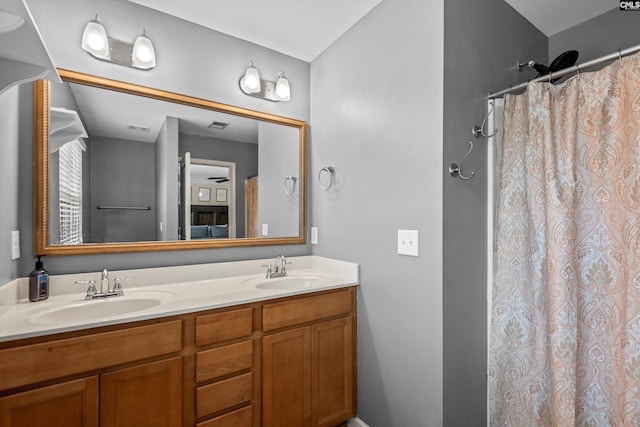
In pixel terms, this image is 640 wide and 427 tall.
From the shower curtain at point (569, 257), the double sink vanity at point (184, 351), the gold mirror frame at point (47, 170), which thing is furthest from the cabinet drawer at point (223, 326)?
the shower curtain at point (569, 257)

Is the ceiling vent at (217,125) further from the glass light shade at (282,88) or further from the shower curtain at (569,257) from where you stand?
the shower curtain at (569,257)

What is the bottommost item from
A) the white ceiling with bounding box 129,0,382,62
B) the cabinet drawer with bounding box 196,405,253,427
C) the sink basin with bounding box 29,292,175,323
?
the cabinet drawer with bounding box 196,405,253,427

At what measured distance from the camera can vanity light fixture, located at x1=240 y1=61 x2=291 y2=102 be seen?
6.96 feet

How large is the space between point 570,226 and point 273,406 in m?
1.64

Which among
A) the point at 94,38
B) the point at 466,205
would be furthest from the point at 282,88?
the point at 466,205

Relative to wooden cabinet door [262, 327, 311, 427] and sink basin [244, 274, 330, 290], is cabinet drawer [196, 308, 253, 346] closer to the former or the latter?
wooden cabinet door [262, 327, 311, 427]

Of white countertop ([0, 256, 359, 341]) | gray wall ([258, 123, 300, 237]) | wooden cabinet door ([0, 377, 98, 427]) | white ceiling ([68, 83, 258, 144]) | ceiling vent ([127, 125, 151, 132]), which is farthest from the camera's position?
gray wall ([258, 123, 300, 237])

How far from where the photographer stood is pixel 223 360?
57.6 inches

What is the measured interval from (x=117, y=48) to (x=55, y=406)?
1.71 m

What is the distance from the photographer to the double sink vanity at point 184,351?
1131mm

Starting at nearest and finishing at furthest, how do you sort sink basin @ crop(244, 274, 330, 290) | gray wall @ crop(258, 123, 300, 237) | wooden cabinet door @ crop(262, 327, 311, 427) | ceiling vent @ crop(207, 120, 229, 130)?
wooden cabinet door @ crop(262, 327, 311, 427) < sink basin @ crop(244, 274, 330, 290) < ceiling vent @ crop(207, 120, 229, 130) < gray wall @ crop(258, 123, 300, 237)

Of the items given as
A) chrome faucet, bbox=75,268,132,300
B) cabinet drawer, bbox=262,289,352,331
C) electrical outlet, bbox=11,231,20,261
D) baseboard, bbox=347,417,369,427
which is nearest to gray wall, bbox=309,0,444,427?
baseboard, bbox=347,417,369,427

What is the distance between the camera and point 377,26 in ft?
5.93

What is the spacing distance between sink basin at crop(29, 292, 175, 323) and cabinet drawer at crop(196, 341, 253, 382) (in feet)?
1.14
